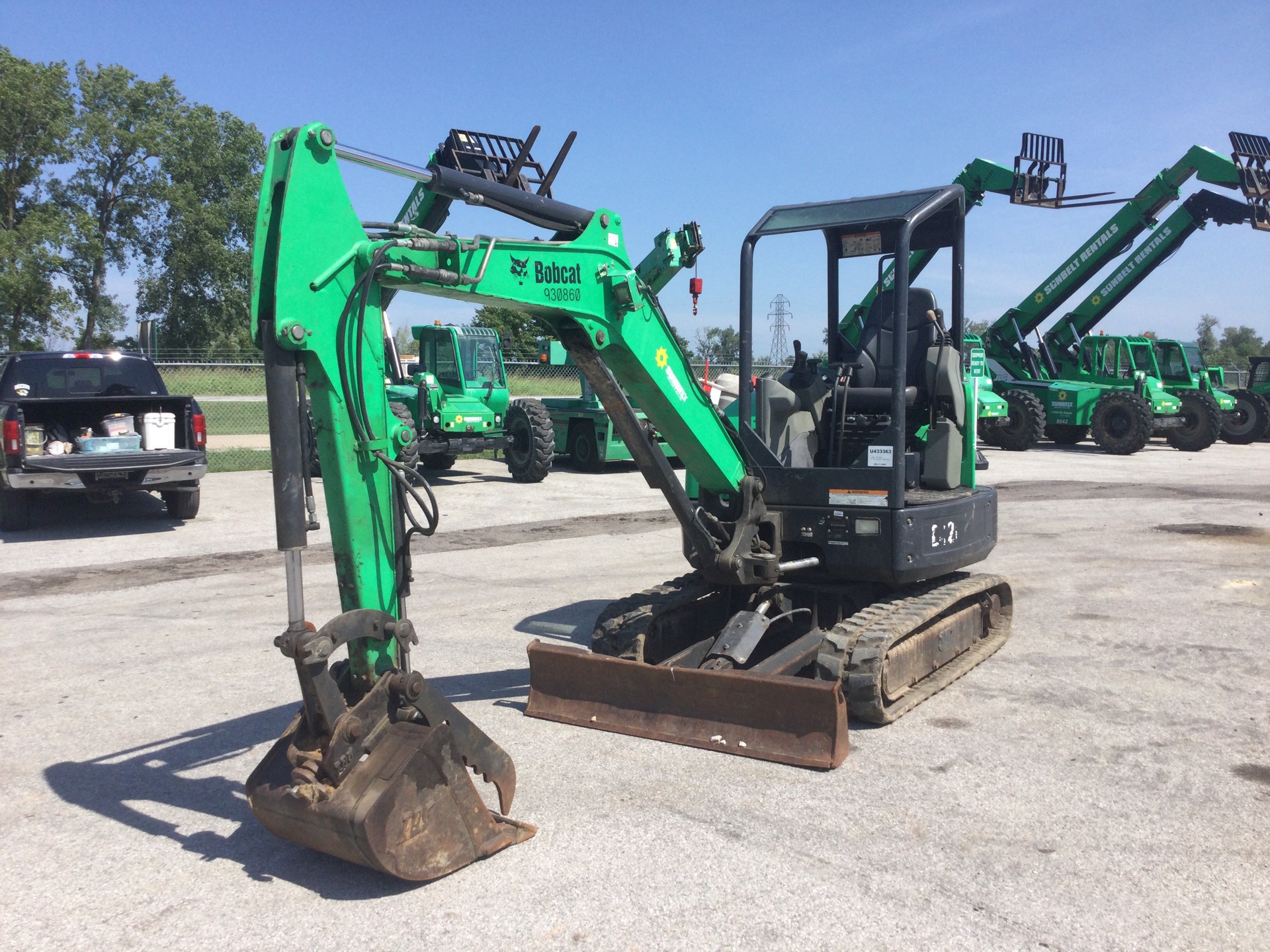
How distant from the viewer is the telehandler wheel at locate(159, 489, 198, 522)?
13.2m

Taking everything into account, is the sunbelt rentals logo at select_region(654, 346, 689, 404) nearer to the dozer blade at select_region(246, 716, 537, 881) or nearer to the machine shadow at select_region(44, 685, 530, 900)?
the machine shadow at select_region(44, 685, 530, 900)

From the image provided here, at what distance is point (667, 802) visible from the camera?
4668mm

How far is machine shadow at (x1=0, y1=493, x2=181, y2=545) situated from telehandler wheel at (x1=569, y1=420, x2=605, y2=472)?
736 cm

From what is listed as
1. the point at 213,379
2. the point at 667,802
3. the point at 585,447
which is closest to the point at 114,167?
the point at 213,379

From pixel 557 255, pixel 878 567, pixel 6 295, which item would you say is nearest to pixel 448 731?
pixel 557 255

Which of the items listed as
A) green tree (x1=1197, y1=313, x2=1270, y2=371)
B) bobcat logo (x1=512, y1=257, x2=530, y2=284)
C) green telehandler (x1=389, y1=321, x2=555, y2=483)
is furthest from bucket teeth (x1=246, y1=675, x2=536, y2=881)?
green tree (x1=1197, y1=313, x2=1270, y2=371)

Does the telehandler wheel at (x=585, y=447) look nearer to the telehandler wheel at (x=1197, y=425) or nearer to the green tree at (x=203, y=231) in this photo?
the telehandler wheel at (x=1197, y=425)

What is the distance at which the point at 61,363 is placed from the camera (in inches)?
515

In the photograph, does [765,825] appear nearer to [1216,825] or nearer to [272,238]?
[1216,825]

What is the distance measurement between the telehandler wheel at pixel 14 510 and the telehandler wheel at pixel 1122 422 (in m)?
22.0

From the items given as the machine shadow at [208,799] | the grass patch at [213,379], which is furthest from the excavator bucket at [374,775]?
the grass patch at [213,379]

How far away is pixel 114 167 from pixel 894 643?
50382 mm

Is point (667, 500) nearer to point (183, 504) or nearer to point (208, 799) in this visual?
point (208, 799)

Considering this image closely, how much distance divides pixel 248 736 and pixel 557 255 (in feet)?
10.1
